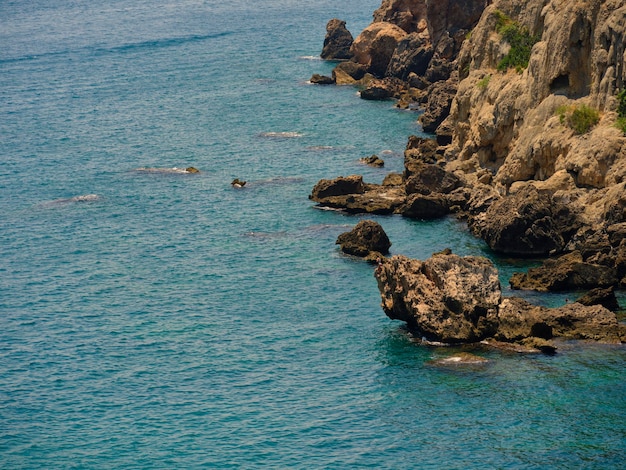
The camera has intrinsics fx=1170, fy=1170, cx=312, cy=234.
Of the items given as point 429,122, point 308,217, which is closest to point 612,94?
point 308,217

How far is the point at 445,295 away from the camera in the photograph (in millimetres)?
86125

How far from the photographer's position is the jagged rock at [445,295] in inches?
3369

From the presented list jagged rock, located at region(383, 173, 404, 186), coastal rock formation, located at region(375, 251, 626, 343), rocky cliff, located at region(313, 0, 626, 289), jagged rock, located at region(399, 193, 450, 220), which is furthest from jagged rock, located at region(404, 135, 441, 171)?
coastal rock formation, located at region(375, 251, 626, 343)

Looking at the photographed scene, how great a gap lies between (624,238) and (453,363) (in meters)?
Answer: 20.7

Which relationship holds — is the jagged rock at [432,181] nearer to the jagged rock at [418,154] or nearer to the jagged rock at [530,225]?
the jagged rock at [418,154]

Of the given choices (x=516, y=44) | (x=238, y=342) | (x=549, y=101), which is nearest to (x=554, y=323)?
(x=238, y=342)

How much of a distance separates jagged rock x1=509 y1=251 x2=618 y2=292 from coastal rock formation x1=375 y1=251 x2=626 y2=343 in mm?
5388

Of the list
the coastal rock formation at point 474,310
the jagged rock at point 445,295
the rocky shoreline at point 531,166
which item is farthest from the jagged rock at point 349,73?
the coastal rock formation at point 474,310

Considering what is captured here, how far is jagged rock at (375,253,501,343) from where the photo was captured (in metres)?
85.6

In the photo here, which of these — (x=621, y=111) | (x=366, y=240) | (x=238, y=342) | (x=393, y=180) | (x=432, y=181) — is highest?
(x=621, y=111)

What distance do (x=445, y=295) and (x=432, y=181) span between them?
3344 centimetres

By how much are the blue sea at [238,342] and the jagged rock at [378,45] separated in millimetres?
39272

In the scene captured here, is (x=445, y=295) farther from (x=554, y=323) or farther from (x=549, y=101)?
(x=549, y=101)

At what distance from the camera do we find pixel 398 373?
3258 inches
